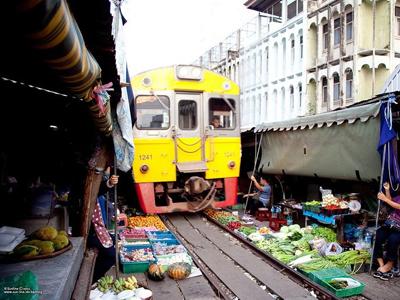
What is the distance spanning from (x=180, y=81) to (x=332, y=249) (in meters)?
5.52

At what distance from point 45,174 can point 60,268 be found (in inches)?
152

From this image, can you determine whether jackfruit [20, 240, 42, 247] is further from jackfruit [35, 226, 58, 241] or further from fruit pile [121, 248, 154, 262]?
fruit pile [121, 248, 154, 262]

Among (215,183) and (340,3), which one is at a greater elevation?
(340,3)

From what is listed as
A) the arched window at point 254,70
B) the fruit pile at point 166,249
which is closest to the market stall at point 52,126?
the fruit pile at point 166,249

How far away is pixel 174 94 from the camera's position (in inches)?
377

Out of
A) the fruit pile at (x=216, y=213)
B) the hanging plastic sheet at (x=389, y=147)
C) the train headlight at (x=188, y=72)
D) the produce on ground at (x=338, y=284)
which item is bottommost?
the produce on ground at (x=338, y=284)

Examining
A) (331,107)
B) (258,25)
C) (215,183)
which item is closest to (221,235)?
(215,183)

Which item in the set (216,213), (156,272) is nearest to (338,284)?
(156,272)

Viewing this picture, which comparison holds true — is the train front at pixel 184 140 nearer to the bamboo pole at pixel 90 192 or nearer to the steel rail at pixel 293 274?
the steel rail at pixel 293 274

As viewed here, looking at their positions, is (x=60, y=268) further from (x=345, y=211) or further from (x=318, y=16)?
(x=318, y=16)

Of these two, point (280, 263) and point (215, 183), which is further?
point (215, 183)

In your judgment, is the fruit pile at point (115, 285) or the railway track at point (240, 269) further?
the railway track at point (240, 269)

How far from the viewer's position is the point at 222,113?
33.6 ft

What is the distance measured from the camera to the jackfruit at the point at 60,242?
10.2ft
